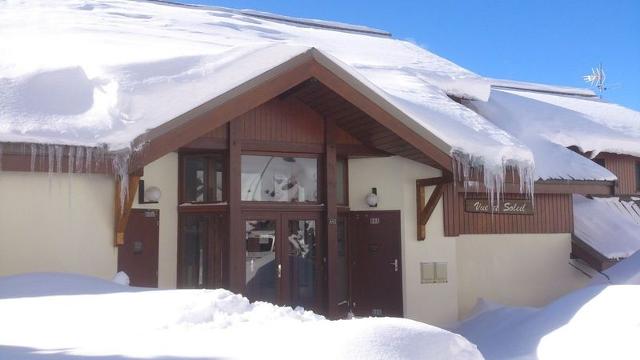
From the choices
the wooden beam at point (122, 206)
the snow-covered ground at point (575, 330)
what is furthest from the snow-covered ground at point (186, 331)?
the snow-covered ground at point (575, 330)

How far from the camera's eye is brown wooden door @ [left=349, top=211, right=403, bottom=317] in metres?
11.6

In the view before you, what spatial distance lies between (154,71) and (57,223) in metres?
2.98

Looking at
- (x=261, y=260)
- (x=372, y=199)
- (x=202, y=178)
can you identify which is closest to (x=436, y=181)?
(x=372, y=199)

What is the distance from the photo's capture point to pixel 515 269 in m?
13.3

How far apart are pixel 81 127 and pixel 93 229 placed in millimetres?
1445

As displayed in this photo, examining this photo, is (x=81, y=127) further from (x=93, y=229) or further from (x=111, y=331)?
(x=111, y=331)

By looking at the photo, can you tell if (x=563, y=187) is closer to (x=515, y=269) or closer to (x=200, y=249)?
(x=515, y=269)

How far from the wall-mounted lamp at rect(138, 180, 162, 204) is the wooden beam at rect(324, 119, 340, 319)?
2735 millimetres

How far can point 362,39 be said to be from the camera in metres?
18.5

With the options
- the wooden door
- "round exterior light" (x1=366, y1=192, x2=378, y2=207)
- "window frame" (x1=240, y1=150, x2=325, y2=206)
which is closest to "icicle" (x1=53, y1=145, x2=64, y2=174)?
"window frame" (x1=240, y1=150, x2=325, y2=206)

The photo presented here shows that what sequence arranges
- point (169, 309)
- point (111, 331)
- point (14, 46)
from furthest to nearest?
point (14, 46)
point (169, 309)
point (111, 331)

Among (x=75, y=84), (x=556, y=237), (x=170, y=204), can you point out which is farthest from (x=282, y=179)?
(x=556, y=237)

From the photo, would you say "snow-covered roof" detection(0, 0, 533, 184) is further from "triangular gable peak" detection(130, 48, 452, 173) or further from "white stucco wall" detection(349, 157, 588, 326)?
"white stucco wall" detection(349, 157, 588, 326)

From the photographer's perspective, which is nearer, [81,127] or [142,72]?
[81,127]
